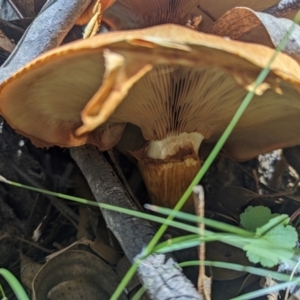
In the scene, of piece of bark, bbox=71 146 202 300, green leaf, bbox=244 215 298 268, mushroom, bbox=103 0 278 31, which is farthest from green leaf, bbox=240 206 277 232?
mushroom, bbox=103 0 278 31

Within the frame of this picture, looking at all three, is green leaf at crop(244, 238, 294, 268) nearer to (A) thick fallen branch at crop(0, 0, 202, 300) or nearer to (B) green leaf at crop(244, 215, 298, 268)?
(B) green leaf at crop(244, 215, 298, 268)

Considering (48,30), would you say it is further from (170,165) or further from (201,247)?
(201,247)

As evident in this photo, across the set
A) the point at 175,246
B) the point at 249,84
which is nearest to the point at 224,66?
the point at 249,84

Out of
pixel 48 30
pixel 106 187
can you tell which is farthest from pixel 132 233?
pixel 48 30

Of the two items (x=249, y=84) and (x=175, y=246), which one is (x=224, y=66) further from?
(x=175, y=246)

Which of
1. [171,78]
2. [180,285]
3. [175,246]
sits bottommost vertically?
[180,285]
